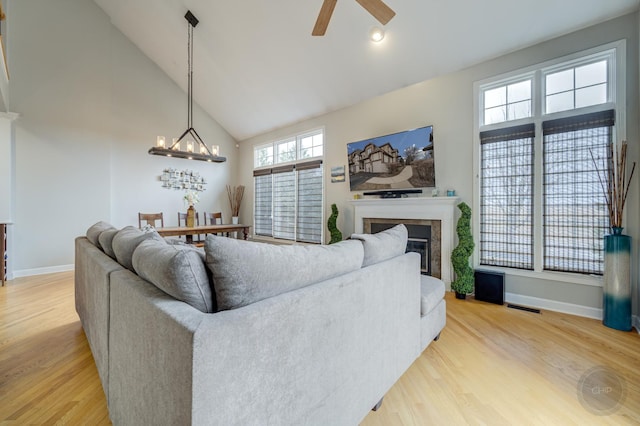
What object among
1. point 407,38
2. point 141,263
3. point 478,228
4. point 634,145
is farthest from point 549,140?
point 141,263

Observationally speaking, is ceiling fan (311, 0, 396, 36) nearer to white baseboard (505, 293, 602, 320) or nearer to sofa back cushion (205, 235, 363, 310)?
sofa back cushion (205, 235, 363, 310)

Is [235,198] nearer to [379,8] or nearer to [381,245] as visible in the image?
[379,8]

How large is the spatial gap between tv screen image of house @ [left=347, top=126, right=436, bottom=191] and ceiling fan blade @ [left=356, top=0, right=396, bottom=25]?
1.75m

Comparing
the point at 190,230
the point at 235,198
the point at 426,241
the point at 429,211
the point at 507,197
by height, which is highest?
the point at 235,198

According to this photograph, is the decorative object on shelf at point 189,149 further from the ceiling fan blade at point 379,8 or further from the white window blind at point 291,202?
the ceiling fan blade at point 379,8

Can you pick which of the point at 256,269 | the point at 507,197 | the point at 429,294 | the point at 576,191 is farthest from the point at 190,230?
the point at 576,191

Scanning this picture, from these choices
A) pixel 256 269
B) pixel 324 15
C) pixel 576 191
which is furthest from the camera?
pixel 576 191

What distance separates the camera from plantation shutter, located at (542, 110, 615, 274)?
269 centimetres

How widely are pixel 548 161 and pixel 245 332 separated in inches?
144

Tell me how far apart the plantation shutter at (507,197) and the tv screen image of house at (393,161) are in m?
0.69

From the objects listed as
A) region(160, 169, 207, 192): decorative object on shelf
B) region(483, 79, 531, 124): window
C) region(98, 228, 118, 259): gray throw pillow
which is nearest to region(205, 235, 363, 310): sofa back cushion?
region(98, 228, 118, 259): gray throw pillow

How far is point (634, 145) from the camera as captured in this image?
2512mm

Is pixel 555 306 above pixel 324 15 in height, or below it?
below

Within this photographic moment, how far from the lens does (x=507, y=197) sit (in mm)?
3232
